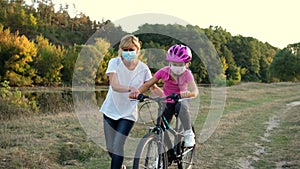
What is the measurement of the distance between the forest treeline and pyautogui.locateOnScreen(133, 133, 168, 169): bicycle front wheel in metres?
1.79

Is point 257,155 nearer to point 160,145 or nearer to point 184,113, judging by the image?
point 184,113

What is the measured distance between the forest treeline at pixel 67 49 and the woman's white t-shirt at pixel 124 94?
1.38 m

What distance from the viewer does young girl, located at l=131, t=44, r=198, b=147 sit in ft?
14.0

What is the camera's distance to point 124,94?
403cm

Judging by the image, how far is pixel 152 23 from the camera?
5.14 metres

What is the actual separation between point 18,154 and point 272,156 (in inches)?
170

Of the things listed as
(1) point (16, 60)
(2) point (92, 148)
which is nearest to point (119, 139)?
(2) point (92, 148)

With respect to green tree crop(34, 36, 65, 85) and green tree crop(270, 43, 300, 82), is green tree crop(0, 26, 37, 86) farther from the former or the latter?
green tree crop(270, 43, 300, 82)

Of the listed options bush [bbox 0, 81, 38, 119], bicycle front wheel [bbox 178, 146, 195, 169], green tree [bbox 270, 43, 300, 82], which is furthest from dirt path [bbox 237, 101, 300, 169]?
green tree [bbox 270, 43, 300, 82]

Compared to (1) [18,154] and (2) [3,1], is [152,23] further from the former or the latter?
(2) [3,1]

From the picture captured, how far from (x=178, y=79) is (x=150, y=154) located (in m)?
0.96

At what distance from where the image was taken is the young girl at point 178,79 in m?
4.26

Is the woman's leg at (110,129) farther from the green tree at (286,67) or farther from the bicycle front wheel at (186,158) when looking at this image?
the green tree at (286,67)

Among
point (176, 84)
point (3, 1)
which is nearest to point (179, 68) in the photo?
point (176, 84)
